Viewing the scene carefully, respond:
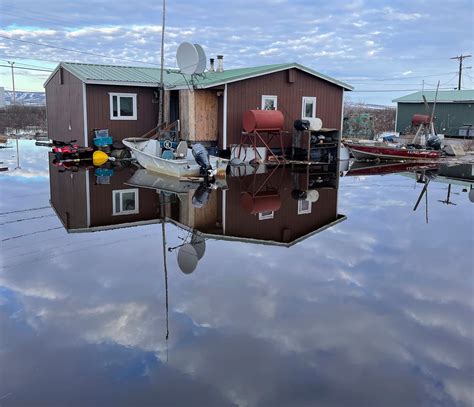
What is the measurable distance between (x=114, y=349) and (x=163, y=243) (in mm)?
3530

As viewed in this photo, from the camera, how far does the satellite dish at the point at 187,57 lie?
688 inches

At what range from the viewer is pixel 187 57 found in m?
17.7

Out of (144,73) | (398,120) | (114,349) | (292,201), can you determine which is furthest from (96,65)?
(398,120)

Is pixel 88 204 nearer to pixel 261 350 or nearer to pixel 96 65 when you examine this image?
pixel 261 350

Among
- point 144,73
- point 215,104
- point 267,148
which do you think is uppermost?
point 144,73

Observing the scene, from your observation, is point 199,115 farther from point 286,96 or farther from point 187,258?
point 187,258

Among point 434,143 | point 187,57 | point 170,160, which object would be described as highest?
point 187,57

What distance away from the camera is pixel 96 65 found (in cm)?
2208

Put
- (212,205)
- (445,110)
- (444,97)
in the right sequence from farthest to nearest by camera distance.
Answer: (444,97) → (445,110) → (212,205)

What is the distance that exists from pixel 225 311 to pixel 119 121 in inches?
643

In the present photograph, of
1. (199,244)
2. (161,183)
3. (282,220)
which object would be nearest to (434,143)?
(161,183)

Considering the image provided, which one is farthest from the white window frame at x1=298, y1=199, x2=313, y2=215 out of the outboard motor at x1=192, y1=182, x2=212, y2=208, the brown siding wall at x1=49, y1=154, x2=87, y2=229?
the brown siding wall at x1=49, y1=154, x2=87, y2=229

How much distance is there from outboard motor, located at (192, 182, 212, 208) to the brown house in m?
5.83

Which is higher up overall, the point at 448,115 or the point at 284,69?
the point at 284,69
